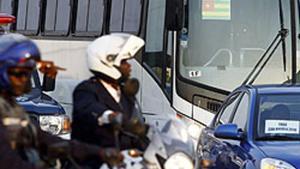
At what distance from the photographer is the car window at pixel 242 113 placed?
8.58m

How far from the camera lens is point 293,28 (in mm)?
12445

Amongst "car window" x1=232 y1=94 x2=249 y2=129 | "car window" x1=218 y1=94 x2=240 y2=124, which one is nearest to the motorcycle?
"car window" x1=232 y1=94 x2=249 y2=129

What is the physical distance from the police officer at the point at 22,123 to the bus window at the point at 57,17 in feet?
39.0

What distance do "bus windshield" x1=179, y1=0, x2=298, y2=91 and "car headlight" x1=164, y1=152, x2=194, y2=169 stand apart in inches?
357

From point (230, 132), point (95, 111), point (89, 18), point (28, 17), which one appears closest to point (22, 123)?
point (95, 111)

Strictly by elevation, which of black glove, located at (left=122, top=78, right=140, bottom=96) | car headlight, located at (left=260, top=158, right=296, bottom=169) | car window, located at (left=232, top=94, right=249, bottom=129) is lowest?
car headlight, located at (left=260, top=158, right=296, bottom=169)

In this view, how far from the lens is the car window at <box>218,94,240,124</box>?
9250mm

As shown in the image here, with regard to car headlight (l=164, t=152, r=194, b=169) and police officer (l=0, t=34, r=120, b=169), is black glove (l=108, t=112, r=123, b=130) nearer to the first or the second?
police officer (l=0, t=34, r=120, b=169)

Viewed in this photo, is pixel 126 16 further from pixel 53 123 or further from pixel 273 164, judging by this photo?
pixel 273 164

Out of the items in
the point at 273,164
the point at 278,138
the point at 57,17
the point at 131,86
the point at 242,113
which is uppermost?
the point at 57,17

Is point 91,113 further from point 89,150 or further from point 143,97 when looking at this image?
point 143,97

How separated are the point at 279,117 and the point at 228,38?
4.50 metres

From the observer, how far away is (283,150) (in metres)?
7.64

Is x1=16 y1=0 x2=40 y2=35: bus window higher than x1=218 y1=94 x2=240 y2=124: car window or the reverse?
higher
